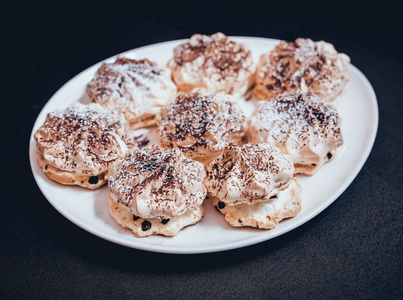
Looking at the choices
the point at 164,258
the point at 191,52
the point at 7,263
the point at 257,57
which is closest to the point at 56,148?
the point at 7,263

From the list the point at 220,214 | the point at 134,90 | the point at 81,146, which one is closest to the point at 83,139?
the point at 81,146

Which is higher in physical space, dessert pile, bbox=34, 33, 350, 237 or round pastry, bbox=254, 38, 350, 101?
round pastry, bbox=254, 38, 350, 101

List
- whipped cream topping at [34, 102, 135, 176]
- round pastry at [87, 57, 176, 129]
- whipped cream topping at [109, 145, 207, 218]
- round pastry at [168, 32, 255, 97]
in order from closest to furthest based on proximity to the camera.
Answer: whipped cream topping at [109, 145, 207, 218] < whipped cream topping at [34, 102, 135, 176] < round pastry at [87, 57, 176, 129] < round pastry at [168, 32, 255, 97]

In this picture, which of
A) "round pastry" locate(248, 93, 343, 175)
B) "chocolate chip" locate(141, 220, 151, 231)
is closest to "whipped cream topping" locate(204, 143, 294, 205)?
"round pastry" locate(248, 93, 343, 175)

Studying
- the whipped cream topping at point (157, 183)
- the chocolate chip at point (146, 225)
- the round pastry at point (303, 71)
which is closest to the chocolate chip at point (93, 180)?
the whipped cream topping at point (157, 183)

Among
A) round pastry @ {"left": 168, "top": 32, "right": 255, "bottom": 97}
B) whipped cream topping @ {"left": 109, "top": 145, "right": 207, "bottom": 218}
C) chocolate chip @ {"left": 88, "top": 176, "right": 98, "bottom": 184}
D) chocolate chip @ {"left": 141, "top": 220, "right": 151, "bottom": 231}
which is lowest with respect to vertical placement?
chocolate chip @ {"left": 141, "top": 220, "right": 151, "bottom": 231}

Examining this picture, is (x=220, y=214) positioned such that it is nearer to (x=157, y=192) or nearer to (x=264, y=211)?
(x=264, y=211)

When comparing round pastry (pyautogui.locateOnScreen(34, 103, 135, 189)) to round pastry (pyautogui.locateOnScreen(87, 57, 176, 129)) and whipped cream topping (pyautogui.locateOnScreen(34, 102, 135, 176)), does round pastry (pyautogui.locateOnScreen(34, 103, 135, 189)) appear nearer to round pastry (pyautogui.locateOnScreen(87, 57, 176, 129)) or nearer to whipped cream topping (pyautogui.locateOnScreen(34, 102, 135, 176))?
whipped cream topping (pyautogui.locateOnScreen(34, 102, 135, 176))
